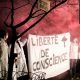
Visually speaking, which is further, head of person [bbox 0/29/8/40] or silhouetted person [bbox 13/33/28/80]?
silhouetted person [bbox 13/33/28/80]

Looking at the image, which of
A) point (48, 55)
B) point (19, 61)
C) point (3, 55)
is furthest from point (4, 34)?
point (48, 55)

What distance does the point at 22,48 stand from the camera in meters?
7.81

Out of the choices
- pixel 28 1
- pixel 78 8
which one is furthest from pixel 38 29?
pixel 78 8

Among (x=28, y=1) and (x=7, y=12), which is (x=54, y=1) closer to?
(x=28, y=1)

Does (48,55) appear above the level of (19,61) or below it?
above

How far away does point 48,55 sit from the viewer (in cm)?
858

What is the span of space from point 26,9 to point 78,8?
206cm

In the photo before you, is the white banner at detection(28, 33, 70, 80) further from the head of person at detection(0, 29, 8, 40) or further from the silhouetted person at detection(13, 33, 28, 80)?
the head of person at detection(0, 29, 8, 40)

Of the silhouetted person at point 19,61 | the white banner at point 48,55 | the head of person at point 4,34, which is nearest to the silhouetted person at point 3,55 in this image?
the head of person at point 4,34

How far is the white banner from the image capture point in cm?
809

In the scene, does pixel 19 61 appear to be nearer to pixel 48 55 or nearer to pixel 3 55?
pixel 3 55

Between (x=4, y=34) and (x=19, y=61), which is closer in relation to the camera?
(x=4, y=34)

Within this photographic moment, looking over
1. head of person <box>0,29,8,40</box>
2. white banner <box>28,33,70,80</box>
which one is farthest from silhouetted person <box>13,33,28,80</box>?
head of person <box>0,29,8,40</box>

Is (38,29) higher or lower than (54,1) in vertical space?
lower
